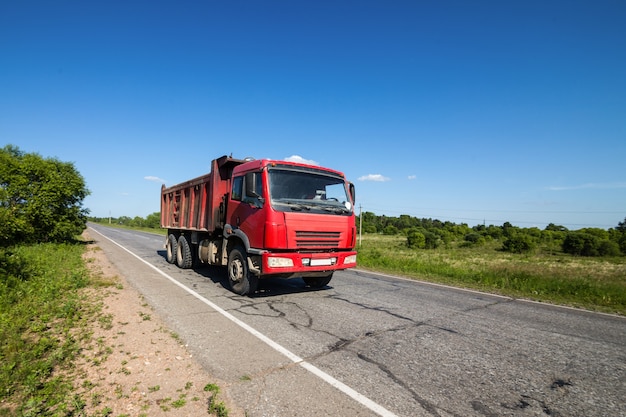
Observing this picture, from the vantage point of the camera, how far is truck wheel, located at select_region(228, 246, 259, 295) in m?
6.81

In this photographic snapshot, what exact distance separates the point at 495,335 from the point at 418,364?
1.91 meters

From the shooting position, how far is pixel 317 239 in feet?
21.6

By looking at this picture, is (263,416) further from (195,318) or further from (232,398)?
(195,318)

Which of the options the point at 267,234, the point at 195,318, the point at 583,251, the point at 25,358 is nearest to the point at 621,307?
the point at 267,234

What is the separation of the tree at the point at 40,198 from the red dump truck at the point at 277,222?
14.5 meters

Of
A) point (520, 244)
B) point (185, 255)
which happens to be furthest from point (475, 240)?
point (185, 255)

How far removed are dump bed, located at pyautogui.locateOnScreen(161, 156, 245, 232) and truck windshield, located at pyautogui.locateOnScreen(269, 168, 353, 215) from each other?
2.21 metres

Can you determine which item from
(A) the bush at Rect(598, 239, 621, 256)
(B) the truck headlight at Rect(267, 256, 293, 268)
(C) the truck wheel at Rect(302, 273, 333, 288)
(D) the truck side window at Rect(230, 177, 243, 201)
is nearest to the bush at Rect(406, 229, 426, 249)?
(A) the bush at Rect(598, 239, 621, 256)

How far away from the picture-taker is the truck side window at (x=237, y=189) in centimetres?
729

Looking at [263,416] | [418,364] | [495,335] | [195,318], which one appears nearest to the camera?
[263,416]

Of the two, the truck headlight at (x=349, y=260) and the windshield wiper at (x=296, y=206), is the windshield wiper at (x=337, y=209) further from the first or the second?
the truck headlight at (x=349, y=260)

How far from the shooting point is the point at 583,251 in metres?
42.0

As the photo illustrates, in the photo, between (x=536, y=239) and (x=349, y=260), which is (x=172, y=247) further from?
(x=536, y=239)

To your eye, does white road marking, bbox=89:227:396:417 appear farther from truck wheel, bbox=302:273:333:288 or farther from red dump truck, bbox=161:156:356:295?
truck wheel, bbox=302:273:333:288
